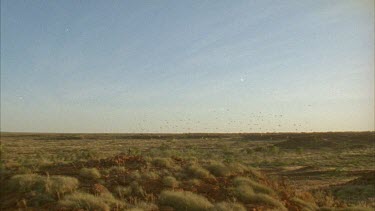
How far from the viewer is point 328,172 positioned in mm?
30266

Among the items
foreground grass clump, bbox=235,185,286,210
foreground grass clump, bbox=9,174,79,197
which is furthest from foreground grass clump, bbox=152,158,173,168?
foreground grass clump, bbox=9,174,79,197

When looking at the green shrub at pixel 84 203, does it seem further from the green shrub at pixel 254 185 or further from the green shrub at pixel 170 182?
the green shrub at pixel 254 185

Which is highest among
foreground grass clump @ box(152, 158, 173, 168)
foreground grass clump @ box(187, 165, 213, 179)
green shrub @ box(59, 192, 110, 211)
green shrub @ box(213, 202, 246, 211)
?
foreground grass clump @ box(152, 158, 173, 168)

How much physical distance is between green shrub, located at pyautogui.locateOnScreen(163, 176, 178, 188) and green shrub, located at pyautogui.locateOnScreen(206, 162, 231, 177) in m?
2.63

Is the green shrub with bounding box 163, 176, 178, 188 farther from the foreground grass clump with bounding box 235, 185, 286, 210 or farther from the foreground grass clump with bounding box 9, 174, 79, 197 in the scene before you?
the foreground grass clump with bounding box 9, 174, 79, 197

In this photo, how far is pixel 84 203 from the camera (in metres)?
11.7

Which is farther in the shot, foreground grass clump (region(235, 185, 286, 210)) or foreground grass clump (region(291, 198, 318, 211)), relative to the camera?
foreground grass clump (region(291, 198, 318, 211))

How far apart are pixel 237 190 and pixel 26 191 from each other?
6.42m

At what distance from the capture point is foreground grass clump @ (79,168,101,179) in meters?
14.8

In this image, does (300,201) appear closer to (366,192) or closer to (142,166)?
(142,166)

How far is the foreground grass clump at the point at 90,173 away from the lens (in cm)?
1484

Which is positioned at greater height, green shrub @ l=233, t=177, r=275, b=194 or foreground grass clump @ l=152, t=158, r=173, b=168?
foreground grass clump @ l=152, t=158, r=173, b=168

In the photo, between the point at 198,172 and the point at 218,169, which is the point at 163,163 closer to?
the point at 198,172

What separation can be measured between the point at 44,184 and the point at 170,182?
3.89 m
